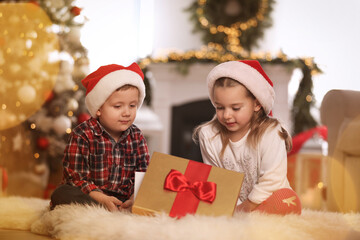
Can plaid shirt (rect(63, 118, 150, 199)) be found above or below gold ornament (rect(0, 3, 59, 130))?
below

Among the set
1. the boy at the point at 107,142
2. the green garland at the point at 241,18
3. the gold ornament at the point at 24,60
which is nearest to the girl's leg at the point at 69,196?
the boy at the point at 107,142

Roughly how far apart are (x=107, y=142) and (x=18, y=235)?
404 millimetres

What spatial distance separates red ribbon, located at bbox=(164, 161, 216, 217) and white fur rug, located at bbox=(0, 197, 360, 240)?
0.08m

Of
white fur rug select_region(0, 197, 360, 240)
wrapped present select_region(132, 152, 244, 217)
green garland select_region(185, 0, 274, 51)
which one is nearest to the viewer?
white fur rug select_region(0, 197, 360, 240)

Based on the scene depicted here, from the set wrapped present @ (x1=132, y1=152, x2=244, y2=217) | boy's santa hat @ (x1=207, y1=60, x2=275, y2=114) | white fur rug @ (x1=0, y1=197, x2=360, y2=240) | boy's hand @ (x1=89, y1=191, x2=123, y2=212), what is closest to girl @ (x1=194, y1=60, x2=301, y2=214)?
boy's santa hat @ (x1=207, y1=60, x2=275, y2=114)

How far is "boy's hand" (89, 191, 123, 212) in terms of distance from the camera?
125 centimetres

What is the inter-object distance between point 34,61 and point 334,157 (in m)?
1.61

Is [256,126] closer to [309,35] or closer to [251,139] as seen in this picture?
[251,139]

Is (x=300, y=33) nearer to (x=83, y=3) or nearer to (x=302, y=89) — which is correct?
(x=302, y=89)

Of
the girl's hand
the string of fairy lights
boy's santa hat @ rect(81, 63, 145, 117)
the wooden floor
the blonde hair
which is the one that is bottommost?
the wooden floor

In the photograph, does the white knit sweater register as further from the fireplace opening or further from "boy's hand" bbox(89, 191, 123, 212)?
the fireplace opening

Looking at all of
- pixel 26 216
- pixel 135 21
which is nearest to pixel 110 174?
pixel 26 216

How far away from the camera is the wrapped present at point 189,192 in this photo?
1.10m

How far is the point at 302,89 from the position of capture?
3574 millimetres
